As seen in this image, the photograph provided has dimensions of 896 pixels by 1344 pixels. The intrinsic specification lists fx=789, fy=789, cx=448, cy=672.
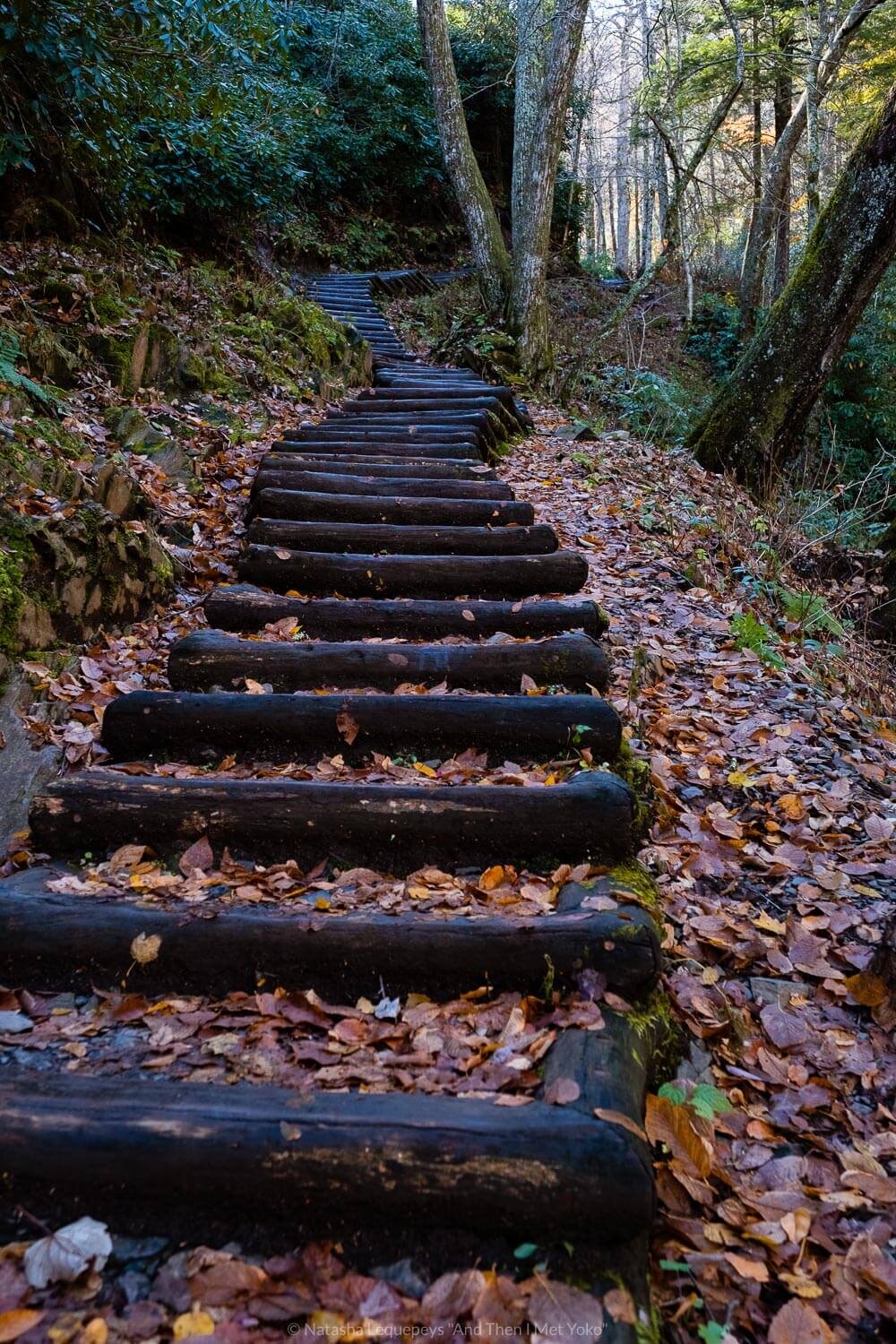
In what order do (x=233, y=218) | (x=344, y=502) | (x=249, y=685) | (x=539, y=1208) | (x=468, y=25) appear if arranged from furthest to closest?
1. (x=468, y=25)
2. (x=233, y=218)
3. (x=344, y=502)
4. (x=249, y=685)
5. (x=539, y=1208)

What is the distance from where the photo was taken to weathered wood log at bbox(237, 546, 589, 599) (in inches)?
184

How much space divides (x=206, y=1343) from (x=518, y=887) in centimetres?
147

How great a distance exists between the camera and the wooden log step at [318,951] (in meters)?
2.29

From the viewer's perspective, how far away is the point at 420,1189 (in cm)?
171

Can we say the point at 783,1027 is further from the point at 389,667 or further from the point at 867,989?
the point at 389,667

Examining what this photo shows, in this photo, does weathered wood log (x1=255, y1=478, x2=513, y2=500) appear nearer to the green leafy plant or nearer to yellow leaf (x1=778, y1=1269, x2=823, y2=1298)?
the green leafy plant

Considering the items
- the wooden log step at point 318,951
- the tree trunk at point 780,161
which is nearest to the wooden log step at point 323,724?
the wooden log step at point 318,951

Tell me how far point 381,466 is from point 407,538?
1.26m

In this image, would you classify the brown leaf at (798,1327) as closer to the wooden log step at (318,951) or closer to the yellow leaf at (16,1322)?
Answer: the wooden log step at (318,951)

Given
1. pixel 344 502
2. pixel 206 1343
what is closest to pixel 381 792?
pixel 206 1343

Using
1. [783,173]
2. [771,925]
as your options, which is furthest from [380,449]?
[783,173]

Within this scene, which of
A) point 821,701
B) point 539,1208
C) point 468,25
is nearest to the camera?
point 539,1208

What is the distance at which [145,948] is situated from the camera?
236 centimetres

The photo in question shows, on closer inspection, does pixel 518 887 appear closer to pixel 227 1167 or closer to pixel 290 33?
pixel 227 1167
